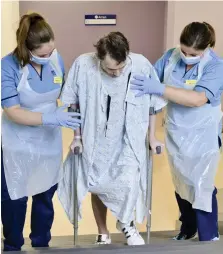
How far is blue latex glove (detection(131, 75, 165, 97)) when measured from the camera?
233cm

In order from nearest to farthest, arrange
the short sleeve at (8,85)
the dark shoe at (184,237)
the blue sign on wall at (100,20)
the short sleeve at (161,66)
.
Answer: the short sleeve at (8,85) → the short sleeve at (161,66) → the dark shoe at (184,237) → the blue sign on wall at (100,20)

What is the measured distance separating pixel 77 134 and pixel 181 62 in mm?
721

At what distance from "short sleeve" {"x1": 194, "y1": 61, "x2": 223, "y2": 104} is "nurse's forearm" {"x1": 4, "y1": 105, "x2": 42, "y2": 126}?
875mm

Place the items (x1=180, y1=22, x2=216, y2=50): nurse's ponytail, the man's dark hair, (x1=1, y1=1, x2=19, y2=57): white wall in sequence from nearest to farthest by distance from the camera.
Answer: the man's dark hair < (x1=180, y1=22, x2=216, y2=50): nurse's ponytail < (x1=1, y1=1, x2=19, y2=57): white wall

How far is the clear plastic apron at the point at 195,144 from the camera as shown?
257 cm

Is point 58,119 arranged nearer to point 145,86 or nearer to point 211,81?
point 145,86

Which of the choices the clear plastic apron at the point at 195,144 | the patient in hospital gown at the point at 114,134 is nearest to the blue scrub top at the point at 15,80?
the patient in hospital gown at the point at 114,134

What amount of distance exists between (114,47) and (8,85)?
1.88ft

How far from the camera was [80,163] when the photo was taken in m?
2.55

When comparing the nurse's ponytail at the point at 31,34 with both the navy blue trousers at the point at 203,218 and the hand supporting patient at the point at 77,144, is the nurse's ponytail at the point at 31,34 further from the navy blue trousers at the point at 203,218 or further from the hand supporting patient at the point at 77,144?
the navy blue trousers at the point at 203,218

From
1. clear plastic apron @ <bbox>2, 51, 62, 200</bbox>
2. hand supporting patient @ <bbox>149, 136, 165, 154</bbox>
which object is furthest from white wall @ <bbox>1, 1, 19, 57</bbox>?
hand supporting patient @ <bbox>149, 136, 165, 154</bbox>

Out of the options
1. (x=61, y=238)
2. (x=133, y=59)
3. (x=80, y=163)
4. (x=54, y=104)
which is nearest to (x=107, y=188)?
(x=80, y=163)

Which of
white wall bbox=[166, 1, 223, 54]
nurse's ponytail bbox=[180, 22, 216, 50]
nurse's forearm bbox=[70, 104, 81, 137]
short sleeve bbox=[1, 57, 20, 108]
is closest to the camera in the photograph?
short sleeve bbox=[1, 57, 20, 108]

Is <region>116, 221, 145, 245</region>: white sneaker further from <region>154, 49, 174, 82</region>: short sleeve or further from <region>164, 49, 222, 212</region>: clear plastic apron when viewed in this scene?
<region>154, 49, 174, 82</region>: short sleeve
